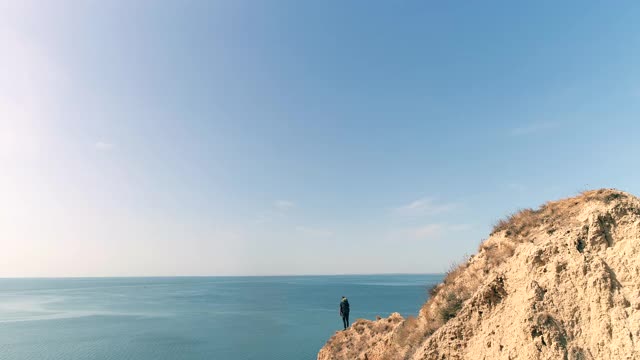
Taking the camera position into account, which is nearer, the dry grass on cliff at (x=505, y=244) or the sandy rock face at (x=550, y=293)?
the sandy rock face at (x=550, y=293)

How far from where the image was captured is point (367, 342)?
1914 centimetres

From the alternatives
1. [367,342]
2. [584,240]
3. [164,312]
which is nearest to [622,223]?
[584,240]

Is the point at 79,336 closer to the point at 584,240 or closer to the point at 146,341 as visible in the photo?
the point at 146,341

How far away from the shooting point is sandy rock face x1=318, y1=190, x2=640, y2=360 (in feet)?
27.7

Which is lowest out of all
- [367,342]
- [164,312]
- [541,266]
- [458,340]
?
[164,312]

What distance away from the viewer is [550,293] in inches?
374

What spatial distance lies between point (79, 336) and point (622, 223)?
7835 cm

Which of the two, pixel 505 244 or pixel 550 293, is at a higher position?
pixel 505 244

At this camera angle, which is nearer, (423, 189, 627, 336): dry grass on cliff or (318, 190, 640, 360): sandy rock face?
(318, 190, 640, 360): sandy rock face

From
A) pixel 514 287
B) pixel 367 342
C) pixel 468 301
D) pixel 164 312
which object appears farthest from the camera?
pixel 164 312

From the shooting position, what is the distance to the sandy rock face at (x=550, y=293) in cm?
845

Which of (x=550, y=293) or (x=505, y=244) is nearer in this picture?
(x=550, y=293)

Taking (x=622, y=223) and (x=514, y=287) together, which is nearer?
(x=622, y=223)

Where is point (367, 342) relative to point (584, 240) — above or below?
below
